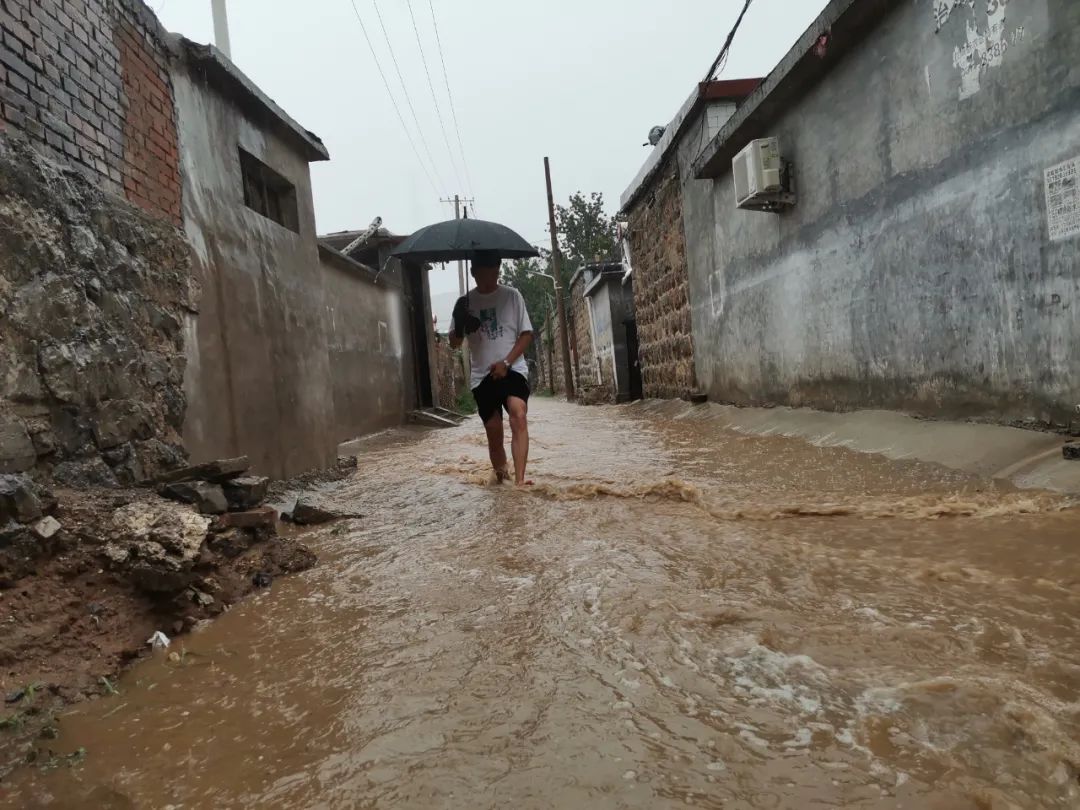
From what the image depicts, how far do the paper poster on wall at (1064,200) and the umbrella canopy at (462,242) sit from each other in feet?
9.52

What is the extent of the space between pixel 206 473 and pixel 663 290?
8.07m

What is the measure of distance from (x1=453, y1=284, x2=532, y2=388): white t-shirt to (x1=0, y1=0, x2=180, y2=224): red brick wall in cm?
177

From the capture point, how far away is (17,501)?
208 cm

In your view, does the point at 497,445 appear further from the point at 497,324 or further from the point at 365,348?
the point at 365,348

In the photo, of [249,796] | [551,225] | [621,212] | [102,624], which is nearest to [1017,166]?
[249,796]

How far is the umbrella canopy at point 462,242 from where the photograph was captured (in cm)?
Result: 453

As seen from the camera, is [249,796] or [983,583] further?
[983,583]

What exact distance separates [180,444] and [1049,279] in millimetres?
4262

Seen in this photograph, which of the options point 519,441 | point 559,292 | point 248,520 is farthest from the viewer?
point 559,292

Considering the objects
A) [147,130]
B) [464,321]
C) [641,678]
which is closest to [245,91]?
[147,130]

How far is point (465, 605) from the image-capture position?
2.13 m

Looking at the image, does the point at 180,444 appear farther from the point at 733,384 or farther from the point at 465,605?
the point at 733,384

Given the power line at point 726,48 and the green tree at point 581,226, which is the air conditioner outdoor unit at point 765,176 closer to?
the power line at point 726,48

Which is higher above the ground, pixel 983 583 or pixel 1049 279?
pixel 1049 279
